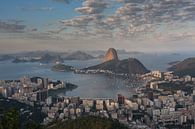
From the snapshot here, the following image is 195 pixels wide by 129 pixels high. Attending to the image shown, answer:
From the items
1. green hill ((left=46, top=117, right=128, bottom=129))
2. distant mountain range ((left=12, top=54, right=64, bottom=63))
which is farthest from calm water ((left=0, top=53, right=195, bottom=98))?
green hill ((left=46, top=117, right=128, bottom=129))

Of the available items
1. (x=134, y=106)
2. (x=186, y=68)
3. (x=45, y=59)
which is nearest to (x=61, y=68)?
(x=45, y=59)

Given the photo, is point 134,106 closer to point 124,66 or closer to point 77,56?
point 124,66

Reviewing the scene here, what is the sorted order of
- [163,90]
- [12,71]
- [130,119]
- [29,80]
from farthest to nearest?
[12,71] → [29,80] → [163,90] → [130,119]

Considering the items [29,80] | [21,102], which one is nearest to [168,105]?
[21,102]

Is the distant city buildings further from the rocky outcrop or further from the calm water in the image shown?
the rocky outcrop

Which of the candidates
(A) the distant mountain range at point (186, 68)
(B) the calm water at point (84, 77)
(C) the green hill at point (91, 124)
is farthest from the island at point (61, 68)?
(C) the green hill at point (91, 124)

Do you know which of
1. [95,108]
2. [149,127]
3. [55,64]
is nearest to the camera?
[149,127]

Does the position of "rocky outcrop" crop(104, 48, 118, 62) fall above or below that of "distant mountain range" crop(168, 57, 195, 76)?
above

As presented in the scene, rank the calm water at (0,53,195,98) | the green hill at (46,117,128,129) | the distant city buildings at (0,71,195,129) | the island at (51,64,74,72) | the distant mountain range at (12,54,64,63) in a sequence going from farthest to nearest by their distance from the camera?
1. the island at (51,64,74,72)
2. the distant mountain range at (12,54,64,63)
3. the calm water at (0,53,195,98)
4. the distant city buildings at (0,71,195,129)
5. the green hill at (46,117,128,129)

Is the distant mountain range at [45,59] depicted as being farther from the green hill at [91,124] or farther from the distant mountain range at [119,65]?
the green hill at [91,124]

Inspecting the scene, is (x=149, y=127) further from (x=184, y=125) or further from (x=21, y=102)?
(x=21, y=102)

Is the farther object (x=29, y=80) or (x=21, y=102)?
(x=29, y=80)
